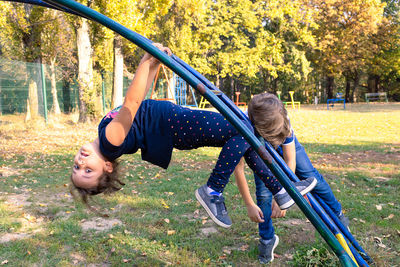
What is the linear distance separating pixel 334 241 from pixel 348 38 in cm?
2949

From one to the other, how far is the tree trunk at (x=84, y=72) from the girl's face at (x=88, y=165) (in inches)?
460

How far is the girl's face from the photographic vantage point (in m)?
2.34

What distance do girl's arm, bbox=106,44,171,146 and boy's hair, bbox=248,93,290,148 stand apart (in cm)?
80

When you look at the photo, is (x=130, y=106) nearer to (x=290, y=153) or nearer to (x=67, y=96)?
(x=290, y=153)

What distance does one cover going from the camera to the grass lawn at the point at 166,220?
3391 mm

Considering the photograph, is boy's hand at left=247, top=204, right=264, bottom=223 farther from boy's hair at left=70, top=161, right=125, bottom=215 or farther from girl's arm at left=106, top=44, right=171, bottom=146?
girl's arm at left=106, top=44, right=171, bottom=146

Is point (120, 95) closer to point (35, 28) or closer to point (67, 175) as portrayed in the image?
point (35, 28)

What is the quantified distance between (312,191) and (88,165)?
1849 millimetres

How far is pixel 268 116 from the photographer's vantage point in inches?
96.3

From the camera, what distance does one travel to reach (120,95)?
49.3 feet

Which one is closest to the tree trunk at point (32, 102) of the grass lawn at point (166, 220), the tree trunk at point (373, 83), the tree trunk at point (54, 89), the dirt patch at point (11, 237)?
the tree trunk at point (54, 89)

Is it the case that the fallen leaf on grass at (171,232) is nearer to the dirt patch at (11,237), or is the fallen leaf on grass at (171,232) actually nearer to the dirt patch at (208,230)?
the dirt patch at (208,230)

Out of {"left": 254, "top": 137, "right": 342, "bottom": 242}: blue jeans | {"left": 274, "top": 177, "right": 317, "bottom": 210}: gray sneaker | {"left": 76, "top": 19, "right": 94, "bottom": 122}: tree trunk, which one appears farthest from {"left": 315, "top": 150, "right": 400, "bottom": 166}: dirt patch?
{"left": 76, "top": 19, "right": 94, "bottom": 122}: tree trunk

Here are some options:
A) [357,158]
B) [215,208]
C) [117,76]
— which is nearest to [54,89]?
[117,76]
